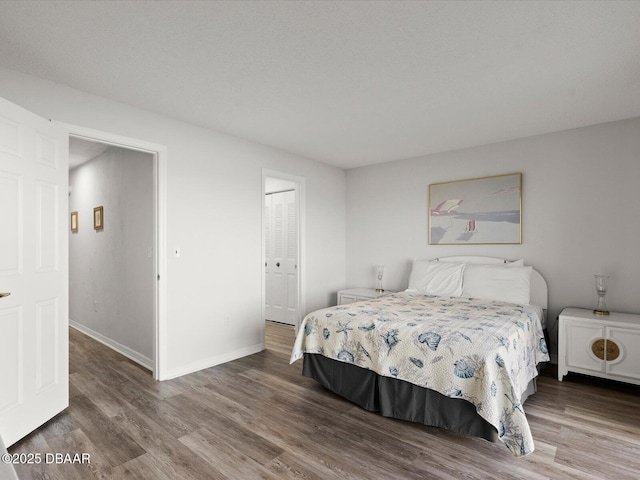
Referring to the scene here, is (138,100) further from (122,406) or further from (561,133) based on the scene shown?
(561,133)

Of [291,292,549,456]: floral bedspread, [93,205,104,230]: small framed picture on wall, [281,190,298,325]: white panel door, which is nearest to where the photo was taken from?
[291,292,549,456]: floral bedspread

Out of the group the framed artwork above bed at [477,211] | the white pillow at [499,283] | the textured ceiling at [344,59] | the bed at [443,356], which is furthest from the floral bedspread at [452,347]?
the textured ceiling at [344,59]

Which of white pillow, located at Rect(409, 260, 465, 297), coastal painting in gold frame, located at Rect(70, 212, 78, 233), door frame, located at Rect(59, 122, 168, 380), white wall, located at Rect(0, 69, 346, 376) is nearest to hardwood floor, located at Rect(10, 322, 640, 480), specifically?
door frame, located at Rect(59, 122, 168, 380)

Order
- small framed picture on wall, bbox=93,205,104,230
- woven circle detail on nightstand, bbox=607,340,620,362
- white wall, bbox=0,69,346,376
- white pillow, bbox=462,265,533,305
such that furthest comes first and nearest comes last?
small framed picture on wall, bbox=93,205,104,230
white pillow, bbox=462,265,533,305
woven circle detail on nightstand, bbox=607,340,620,362
white wall, bbox=0,69,346,376

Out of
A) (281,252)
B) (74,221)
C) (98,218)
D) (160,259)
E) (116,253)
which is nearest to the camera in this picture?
(160,259)

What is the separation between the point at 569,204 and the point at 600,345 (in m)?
1.43

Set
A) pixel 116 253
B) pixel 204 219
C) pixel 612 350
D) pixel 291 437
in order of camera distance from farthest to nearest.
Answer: pixel 116 253, pixel 204 219, pixel 612 350, pixel 291 437

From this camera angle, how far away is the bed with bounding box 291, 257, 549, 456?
2127 mm

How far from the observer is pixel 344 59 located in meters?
2.31

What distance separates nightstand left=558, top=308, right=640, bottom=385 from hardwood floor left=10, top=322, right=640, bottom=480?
0.16 m

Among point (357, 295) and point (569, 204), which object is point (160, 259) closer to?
point (357, 295)

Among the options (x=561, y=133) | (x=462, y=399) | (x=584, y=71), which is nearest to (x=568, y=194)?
(x=561, y=133)

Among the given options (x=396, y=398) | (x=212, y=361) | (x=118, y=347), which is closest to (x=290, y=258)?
(x=212, y=361)

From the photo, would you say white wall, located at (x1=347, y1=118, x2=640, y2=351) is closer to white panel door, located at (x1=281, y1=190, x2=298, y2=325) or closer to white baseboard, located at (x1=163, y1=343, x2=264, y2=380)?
white panel door, located at (x1=281, y1=190, x2=298, y2=325)
